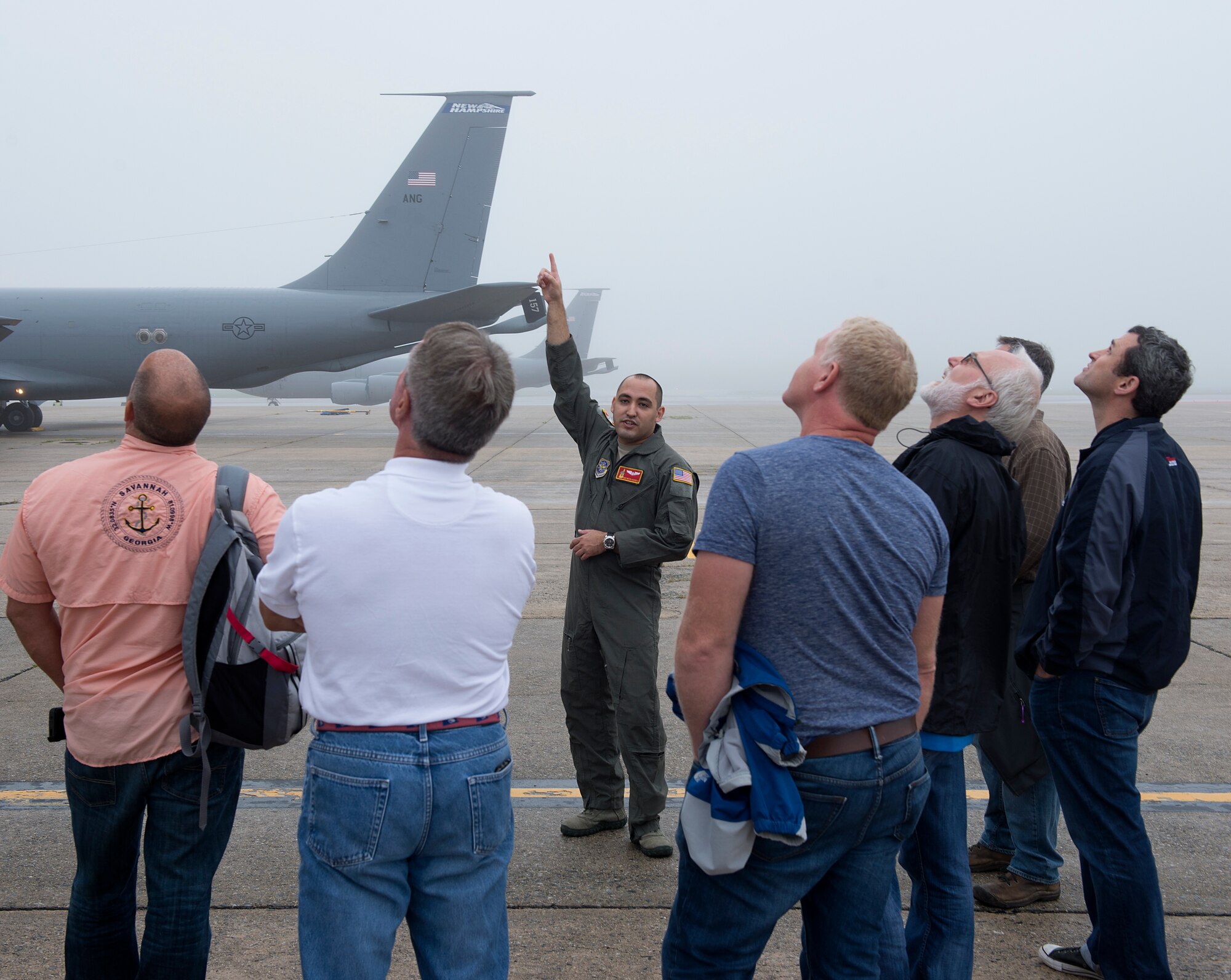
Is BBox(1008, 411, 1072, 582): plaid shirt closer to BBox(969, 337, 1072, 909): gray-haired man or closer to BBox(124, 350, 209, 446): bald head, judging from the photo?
BBox(969, 337, 1072, 909): gray-haired man

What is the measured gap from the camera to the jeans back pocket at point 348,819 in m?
2.06

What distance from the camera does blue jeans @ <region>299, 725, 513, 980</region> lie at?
6.79 feet

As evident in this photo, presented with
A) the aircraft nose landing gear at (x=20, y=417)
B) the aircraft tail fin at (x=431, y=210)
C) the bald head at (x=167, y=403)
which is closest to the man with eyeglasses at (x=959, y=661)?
the bald head at (x=167, y=403)

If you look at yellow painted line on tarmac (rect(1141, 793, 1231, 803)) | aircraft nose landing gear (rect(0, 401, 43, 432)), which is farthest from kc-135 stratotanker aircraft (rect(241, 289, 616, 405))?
yellow painted line on tarmac (rect(1141, 793, 1231, 803))

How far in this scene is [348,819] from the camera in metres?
2.07

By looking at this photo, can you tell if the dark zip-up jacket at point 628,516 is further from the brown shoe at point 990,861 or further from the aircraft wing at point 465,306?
the aircraft wing at point 465,306

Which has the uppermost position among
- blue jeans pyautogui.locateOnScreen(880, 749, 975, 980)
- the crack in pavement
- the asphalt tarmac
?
blue jeans pyautogui.locateOnScreen(880, 749, 975, 980)

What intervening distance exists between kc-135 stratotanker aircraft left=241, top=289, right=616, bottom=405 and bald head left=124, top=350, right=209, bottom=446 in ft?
68.3

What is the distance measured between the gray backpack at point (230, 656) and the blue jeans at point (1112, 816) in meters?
2.33

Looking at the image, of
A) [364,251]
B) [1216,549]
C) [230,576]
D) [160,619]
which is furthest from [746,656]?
[364,251]

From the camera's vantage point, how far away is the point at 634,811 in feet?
13.3

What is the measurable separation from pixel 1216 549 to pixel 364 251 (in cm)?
1942

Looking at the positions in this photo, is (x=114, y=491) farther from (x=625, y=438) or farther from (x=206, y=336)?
(x=206, y=336)

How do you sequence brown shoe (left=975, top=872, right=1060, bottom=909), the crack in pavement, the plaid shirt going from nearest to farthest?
1. brown shoe (left=975, top=872, right=1060, bottom=909)
2. the plaid shirt
3. the crack in pavement
